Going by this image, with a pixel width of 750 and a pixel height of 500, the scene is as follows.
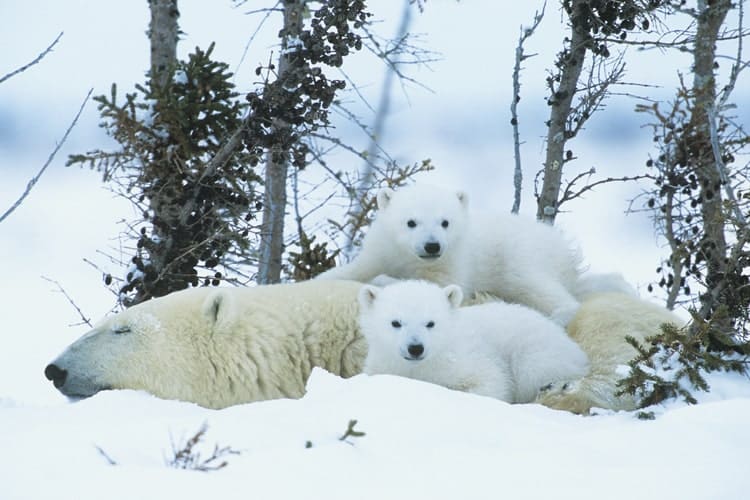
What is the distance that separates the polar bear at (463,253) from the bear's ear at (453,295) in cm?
93

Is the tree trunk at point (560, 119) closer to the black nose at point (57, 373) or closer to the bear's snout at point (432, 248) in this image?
the bear's snout at point (432, 248)

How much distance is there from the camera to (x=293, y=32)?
24.9 feet

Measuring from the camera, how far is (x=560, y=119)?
6.93 m

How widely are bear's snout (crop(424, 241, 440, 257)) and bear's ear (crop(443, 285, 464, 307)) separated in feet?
2.92

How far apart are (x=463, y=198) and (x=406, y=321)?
2006 mm

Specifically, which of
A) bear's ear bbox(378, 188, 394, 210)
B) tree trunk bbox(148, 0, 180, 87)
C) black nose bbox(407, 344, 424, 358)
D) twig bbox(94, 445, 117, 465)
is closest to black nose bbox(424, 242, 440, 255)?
bear's ear bbox(378, 188, 394, 210)

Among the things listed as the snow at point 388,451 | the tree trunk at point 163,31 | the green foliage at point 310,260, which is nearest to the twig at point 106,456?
the snow at point 388,451

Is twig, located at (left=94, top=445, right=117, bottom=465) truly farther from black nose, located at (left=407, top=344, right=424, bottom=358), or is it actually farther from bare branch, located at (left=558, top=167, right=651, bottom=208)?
bare branch, located at (left=558, top=167, right=651, bottom=208)

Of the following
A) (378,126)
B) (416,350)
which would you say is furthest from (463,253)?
(378,126)

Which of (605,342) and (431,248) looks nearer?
(605,342)

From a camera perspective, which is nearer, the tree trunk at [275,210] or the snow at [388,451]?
the snow at [388,451]

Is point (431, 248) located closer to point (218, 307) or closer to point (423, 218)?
point (423, 218)

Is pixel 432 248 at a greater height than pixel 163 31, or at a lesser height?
lesser

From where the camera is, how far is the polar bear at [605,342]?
15.0 feet
